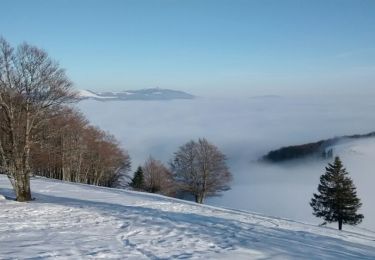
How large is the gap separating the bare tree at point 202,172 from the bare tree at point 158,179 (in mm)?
5424

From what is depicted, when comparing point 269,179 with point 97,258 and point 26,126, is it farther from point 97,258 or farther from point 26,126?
point 97,258

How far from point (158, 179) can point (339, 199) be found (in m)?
32.4

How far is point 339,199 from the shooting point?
44.8 metres

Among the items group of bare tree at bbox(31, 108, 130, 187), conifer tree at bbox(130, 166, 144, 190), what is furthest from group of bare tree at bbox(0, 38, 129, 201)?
conifer tree at bbox(130, 166, 144, 190)

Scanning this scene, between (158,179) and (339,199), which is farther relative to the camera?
(158,179)

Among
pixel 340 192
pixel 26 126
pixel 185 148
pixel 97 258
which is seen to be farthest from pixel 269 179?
pixel 97 258

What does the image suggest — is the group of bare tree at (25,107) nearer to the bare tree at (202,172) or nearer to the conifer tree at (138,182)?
the bare tree at (202,172)

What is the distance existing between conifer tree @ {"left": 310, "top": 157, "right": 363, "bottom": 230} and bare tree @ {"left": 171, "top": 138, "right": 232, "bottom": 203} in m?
15.0

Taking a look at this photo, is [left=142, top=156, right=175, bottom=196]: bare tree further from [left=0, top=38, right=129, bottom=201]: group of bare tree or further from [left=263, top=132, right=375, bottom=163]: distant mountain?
[left=263, top=132, right=375, bottom=163]: distant mountain

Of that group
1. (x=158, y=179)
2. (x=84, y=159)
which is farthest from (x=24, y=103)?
(x=158, y=179)

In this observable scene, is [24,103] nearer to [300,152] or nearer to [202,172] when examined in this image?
[202,172]

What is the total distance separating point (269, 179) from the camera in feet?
463

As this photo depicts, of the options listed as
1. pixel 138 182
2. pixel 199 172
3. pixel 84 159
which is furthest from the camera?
pixel 138 182

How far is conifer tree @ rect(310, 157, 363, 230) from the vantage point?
44.5 metres
